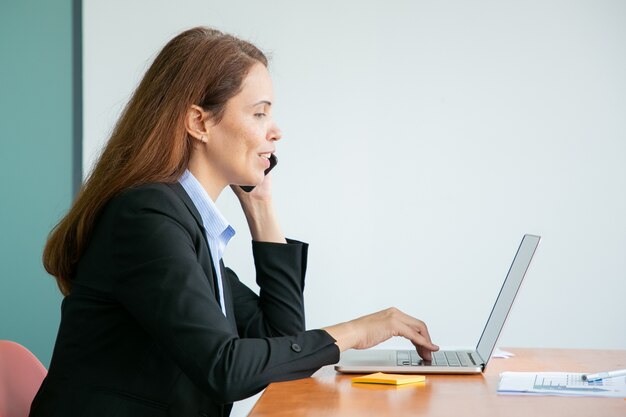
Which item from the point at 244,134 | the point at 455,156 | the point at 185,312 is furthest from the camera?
the point at 455,156

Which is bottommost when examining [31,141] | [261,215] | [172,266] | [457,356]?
[172,266]

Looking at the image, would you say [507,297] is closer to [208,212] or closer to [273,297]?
[273,297]

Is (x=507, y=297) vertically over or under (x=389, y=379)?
over

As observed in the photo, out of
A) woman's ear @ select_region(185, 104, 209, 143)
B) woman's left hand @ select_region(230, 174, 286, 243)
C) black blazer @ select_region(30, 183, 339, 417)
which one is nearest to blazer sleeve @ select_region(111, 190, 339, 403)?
black blazer @ select_region(30, 183, 339, 417)

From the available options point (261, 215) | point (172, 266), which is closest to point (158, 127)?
point (172, 266)

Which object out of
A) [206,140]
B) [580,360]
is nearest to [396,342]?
[580,360]

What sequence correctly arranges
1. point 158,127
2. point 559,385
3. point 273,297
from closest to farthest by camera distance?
point 559,385 → point 158,127 → point 273,297

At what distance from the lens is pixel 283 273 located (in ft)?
6.59

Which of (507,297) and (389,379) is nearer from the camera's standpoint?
(389,379)

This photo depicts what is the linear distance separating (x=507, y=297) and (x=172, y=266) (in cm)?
78

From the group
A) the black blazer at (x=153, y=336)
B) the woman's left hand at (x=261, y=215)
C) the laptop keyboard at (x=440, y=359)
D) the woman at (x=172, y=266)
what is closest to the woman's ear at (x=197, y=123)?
the woman at (x=172, y=266)

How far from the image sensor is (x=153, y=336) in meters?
1.42

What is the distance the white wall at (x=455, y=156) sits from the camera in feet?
10.4

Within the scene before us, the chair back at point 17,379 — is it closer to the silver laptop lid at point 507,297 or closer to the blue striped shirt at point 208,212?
the blue striped shirt at point 208,212
